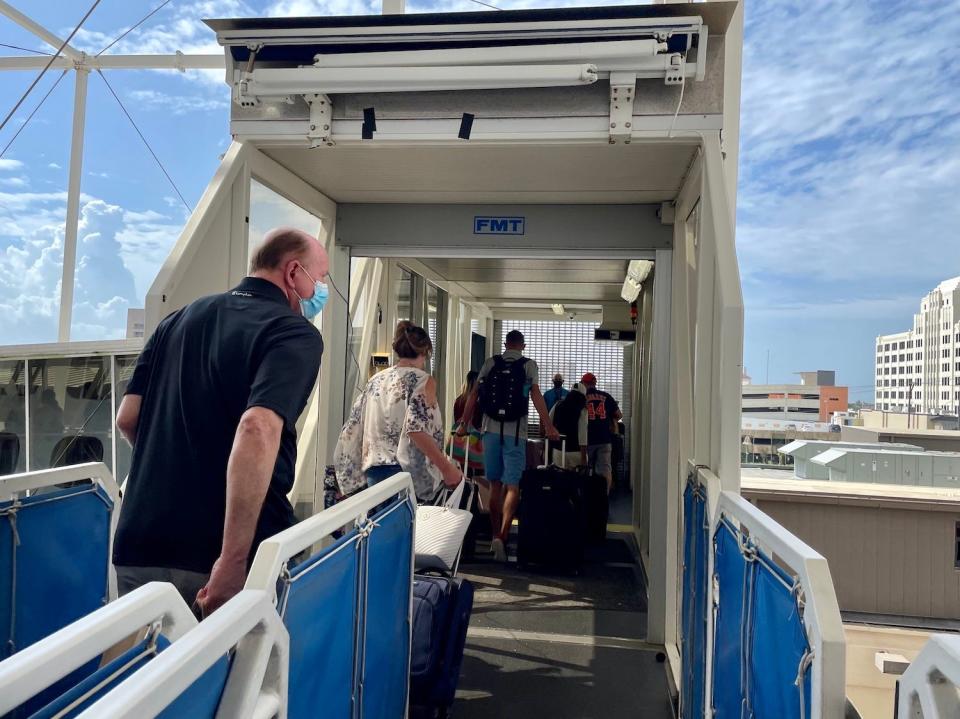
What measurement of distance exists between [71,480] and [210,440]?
0.78m

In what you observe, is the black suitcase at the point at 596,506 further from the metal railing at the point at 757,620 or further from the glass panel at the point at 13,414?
the glass panel at the point at 13,414

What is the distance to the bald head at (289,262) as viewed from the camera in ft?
6.83

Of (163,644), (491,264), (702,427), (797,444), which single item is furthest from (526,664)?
(797,444)

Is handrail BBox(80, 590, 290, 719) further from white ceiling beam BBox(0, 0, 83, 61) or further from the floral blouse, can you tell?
white ceiling beam BBox(0, 0, 83, 61)

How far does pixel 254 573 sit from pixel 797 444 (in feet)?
31.4

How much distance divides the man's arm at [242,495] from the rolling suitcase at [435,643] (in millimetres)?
1154

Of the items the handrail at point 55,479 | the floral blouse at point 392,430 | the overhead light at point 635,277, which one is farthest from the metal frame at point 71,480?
the overhead light at point 635,277

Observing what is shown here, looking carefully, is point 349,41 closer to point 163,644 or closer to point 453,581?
point 453,581

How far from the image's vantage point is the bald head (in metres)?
2.08

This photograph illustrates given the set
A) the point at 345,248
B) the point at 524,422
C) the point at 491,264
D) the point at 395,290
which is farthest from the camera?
the point at 491,264

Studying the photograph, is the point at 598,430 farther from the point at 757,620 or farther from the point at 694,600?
the point at 757,620

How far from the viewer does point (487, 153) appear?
3.31m

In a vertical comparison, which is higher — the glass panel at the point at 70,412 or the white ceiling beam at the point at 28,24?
the white ceiling beam at the point at 28,24

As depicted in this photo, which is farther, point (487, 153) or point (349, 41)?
point (487, 153)
